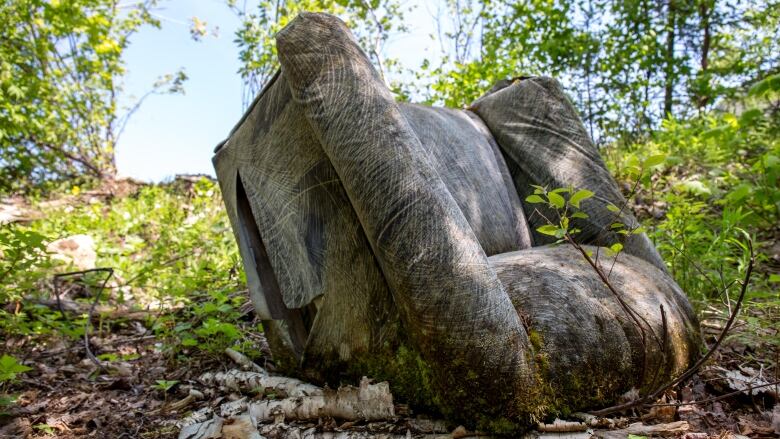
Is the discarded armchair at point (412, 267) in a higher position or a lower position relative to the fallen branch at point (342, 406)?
higher

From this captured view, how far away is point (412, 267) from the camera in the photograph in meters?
1.47

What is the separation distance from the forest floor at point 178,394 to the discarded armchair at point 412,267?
14cm

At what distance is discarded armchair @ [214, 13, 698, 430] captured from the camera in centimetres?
146

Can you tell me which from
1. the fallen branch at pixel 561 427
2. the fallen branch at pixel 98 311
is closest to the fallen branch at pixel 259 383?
the fallen branch at pixel 561 427

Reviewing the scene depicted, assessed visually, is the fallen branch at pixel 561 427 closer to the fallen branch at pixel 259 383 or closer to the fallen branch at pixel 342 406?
the fallen branch at pixel 342 406

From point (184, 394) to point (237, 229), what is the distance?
0.81m

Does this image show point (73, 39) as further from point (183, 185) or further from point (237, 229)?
point (237, 229)

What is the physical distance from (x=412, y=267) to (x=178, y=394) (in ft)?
5.11

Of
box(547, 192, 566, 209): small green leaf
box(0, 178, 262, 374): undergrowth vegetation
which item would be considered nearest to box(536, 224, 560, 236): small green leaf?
box(547, 192, 566, 209): small green leaf

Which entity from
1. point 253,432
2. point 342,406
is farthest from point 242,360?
point 342,406

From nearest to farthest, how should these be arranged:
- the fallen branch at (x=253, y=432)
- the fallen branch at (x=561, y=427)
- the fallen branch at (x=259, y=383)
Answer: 1. the fallen branch at (x=561, y=427)
2. the fallen branch at (x=253, y=432)
3. the fallen branch at (x=259, y=383)

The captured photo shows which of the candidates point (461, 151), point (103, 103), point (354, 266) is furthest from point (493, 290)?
point (103, 103)

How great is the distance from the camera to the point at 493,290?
149 cm

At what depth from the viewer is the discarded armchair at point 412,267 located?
4.80 ft
